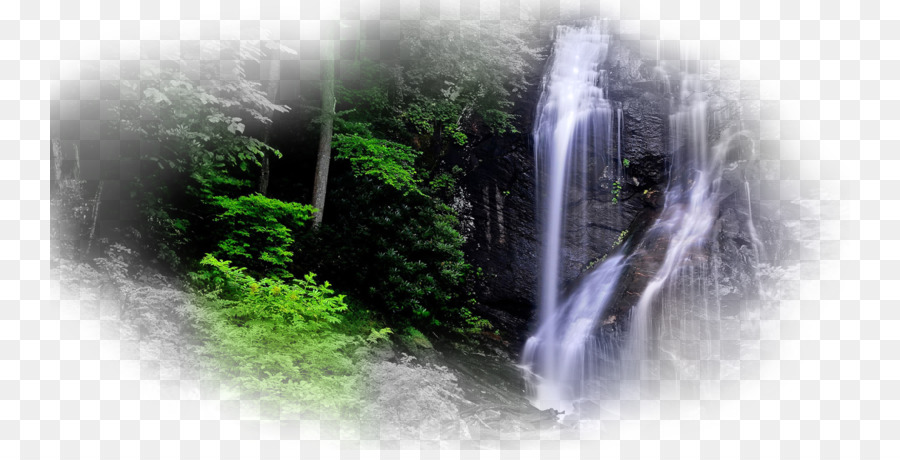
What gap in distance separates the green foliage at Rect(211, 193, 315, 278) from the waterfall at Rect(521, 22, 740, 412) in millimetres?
5523

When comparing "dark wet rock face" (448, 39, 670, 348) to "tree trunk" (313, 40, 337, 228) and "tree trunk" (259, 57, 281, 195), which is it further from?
"tree trunk" (259, 57, 281, 195)

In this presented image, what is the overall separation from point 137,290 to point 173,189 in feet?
5.66

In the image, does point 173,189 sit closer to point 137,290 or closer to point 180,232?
point 180,232

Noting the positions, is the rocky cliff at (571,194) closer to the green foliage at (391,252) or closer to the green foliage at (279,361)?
the green foliage at (391,252)

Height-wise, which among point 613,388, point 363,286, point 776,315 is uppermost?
point 776,315

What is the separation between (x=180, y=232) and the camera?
653 centimetres

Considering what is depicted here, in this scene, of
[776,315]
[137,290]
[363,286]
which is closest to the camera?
[137,290]

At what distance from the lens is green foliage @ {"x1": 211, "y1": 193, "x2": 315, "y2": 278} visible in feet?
22.3

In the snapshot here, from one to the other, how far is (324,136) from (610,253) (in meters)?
6.57

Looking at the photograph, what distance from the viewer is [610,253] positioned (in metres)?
10.5

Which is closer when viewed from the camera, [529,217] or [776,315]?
[776,315]

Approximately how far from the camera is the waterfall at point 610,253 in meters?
8.76

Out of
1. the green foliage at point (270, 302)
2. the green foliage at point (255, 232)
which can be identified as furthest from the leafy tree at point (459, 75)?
the green foliage at point (270, 302)

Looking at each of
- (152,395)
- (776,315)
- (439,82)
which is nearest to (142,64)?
(152,395)
